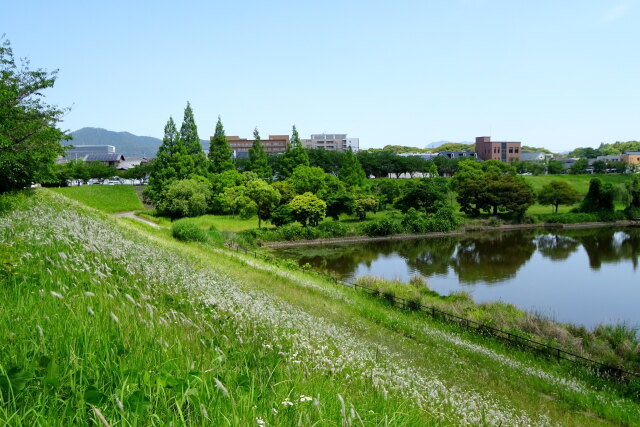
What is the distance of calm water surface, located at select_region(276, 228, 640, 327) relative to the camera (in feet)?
82.4

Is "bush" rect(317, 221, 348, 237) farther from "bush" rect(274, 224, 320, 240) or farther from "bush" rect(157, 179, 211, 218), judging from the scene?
"bush" rect(157, 179, 211, 218)

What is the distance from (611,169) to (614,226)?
63664mm

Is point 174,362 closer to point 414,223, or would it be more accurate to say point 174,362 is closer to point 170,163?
point 414,223

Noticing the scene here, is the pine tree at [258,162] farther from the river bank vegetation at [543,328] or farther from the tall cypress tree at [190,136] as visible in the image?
the river bank vegetation at [543,328]

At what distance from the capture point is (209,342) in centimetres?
466

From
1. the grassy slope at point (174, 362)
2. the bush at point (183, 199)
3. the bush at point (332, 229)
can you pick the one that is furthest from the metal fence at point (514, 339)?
the bush at point (183, 199)

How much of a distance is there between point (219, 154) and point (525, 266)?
3835cm

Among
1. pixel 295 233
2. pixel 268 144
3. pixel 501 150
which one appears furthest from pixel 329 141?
pixel 295 233

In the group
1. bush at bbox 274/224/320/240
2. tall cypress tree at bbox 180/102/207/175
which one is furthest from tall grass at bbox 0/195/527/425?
tall cypress tree at bbox 180/102/207/175

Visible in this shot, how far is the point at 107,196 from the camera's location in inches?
2359

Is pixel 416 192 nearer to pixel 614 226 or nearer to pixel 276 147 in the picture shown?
pixel 614 226

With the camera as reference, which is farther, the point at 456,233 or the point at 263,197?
the point at 456,233

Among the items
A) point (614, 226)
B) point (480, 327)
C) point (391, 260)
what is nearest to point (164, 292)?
point (480, 327)

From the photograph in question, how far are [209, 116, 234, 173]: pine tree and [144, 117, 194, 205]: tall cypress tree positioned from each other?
460cm
